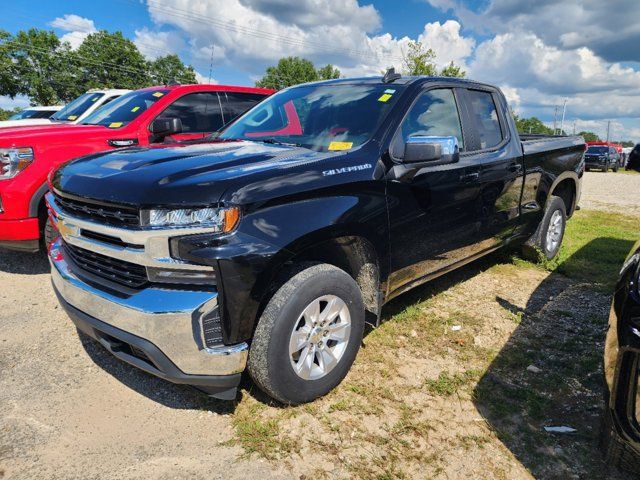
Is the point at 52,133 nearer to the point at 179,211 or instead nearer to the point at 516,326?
the point at 179,211

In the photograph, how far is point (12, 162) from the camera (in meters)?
4.19

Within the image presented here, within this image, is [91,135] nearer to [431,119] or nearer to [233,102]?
[233,102]

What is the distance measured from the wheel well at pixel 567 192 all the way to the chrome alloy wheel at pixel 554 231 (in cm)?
28

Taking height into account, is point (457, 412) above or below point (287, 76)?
below

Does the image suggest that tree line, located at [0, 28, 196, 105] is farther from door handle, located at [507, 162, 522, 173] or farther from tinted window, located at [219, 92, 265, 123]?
door handle, located at [507, 162, 522, 173]

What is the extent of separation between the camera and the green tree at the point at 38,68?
51.3 metres

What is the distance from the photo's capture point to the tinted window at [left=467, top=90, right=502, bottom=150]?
3.98m

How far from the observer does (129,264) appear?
2.30 m

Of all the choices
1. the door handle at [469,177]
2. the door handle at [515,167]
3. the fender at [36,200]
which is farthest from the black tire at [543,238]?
the fender at [36,200]

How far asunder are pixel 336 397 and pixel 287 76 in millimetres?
68304

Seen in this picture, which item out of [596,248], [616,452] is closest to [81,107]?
[596,248]

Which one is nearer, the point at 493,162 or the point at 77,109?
the point at 493,162

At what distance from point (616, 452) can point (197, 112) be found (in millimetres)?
5544

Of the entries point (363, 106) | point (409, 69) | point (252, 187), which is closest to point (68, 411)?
point (252, 187)
